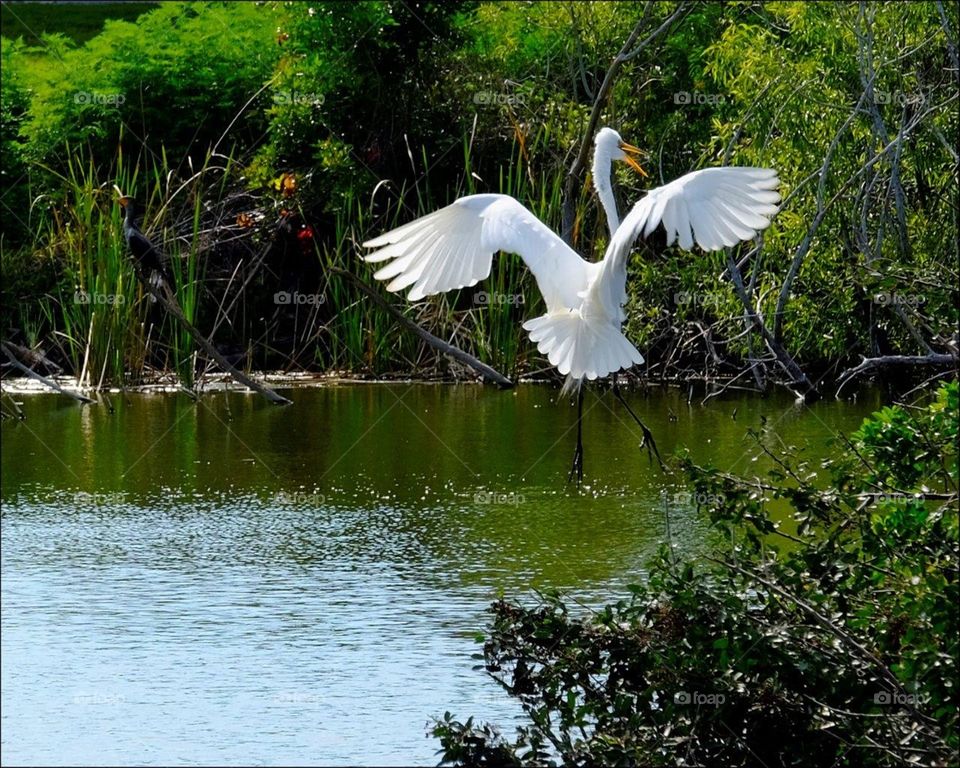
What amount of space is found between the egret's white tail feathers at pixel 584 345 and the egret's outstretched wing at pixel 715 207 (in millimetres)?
771

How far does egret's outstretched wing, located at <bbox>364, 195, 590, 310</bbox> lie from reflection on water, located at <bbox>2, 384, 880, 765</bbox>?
963 mm

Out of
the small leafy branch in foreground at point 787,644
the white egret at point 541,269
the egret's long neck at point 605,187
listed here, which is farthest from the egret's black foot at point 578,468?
the small leafy branch in foreground at point 787,644

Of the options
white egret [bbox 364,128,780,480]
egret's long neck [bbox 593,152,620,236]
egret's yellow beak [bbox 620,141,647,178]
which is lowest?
white egret [bbox 364,128,780,480]

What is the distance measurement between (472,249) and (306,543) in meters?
1.35

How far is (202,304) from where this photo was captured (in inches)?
437

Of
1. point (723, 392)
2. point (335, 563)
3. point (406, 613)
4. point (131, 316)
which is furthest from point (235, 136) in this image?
point (406, 613)

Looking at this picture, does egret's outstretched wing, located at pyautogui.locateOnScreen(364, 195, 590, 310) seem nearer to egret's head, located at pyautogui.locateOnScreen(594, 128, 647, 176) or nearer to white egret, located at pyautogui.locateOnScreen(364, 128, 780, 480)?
white egret, located at pyautogui.locateOnScreen(364, 128, 780, 480)

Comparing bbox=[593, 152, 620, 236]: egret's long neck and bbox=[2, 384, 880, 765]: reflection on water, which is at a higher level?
bbox=[593, 152, 620, 236]: egret's long neck

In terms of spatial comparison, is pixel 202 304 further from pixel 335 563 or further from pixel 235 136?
pixel 335 563

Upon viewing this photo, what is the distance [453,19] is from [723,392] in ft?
13.3

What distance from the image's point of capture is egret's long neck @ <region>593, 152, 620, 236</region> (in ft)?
20.9

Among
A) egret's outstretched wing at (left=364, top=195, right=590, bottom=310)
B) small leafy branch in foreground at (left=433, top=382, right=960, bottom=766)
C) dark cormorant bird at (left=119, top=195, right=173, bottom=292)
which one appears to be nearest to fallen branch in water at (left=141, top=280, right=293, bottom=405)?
dark cormorant bird at (left=119, top=195, right=173, bottom=292)

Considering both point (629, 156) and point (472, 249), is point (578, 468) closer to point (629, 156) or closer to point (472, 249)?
point (472, 249)

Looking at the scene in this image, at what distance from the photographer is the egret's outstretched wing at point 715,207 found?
5004 millimetres
